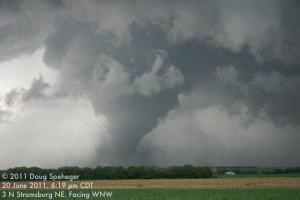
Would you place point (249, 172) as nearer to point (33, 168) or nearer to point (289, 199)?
point (33, 168)

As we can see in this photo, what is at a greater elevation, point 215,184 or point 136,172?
point 136,172

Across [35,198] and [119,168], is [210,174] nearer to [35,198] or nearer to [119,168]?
[119,168]

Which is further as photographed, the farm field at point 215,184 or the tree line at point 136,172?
the tree line at point 136,172

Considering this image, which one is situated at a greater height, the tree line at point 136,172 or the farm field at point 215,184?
the tree line at point 136,172

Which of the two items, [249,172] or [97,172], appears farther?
[249,172]

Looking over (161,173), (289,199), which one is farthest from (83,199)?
(161,173)

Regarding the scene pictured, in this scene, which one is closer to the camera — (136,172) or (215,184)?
Answer: (215,184)

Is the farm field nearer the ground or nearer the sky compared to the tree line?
nearer the ground

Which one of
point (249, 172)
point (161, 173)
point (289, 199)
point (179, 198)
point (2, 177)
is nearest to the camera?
point (289, 199)

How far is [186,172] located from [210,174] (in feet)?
20.6

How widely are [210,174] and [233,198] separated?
252ft

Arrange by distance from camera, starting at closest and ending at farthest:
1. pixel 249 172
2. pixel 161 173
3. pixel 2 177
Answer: pixel 2 177
pixel 161 173
pixel 249 172

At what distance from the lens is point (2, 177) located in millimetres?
91312

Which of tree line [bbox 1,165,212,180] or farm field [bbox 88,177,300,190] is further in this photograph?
tree line [bbox 1,165,212,180]
